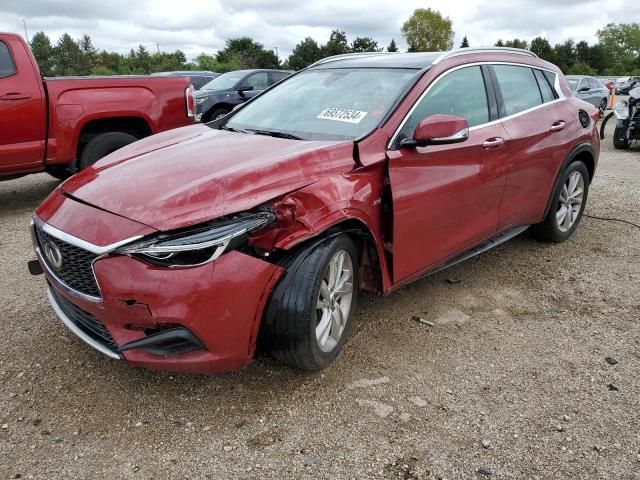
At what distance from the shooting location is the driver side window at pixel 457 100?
3.28 meters

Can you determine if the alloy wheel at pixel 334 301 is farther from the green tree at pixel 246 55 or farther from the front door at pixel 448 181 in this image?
the green tree at pixel 246 55

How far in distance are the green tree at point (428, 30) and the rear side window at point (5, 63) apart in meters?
98.3

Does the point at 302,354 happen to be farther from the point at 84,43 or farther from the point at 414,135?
the point at 84,43

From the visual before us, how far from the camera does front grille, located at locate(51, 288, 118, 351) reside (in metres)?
2.55

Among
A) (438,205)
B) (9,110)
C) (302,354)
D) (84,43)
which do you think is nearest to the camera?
(302,354)

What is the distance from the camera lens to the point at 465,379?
2941 mm

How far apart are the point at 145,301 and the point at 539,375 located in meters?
2.08

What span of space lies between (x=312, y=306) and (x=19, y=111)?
4.68 m

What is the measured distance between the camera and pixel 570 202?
493 cm

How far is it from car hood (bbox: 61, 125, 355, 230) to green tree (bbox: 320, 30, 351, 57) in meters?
60.9

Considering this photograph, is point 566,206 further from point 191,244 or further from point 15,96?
point 15,96

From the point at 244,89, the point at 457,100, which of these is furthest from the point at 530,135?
the point at 244,89

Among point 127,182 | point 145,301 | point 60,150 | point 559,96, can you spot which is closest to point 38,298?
point 127,182

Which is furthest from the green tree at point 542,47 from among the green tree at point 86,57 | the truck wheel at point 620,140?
the truck wheel at point 620,140
